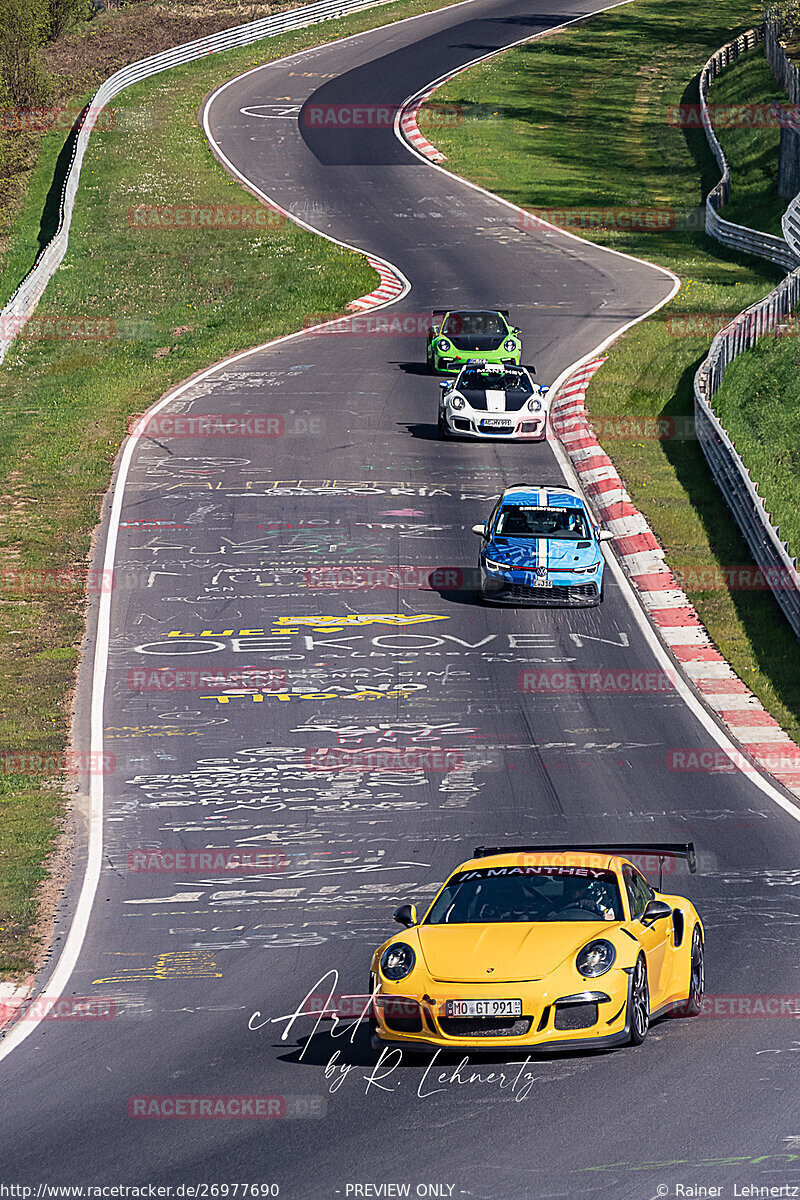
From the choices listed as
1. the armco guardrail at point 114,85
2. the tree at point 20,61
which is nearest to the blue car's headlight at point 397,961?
the armco guardrail at point 114,85

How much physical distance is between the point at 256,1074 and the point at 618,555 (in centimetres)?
1771

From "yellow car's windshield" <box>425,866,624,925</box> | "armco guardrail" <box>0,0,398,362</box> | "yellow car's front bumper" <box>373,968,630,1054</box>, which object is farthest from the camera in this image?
"armco guardrail" <box>0,0,398,362</box>

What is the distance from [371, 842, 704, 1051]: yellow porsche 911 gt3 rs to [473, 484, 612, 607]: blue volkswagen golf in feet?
39.8

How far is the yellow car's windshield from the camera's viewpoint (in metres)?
11.2

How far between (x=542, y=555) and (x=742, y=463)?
644cm

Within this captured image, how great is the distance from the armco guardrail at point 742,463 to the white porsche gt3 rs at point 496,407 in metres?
3.30

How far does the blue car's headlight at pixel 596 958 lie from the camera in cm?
1045

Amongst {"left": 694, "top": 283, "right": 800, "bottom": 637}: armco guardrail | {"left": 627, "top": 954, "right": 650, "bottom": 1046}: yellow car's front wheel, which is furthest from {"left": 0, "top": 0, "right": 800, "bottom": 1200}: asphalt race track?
{"left": 694, "top": 283, "right": 800, "bottom": 637}: armco guardrail

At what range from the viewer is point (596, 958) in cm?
1053

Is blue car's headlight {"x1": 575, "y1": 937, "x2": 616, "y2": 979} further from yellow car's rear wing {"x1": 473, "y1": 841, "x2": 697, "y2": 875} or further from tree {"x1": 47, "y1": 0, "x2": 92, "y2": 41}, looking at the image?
tree {"x1": 47, "y1": 0, "x2": 92, "y2": 41}

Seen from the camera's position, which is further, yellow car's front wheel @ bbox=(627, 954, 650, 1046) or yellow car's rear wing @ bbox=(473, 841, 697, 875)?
yellow car's rear wing @ bbox=(473, 841, 697, 875)

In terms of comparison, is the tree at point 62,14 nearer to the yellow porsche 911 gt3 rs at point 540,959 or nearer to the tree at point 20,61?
the tree at point 20,61

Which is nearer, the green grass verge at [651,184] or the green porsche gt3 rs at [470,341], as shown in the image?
the green grass verge at [651,184]

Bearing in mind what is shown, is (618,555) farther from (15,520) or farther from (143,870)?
(143,870)
